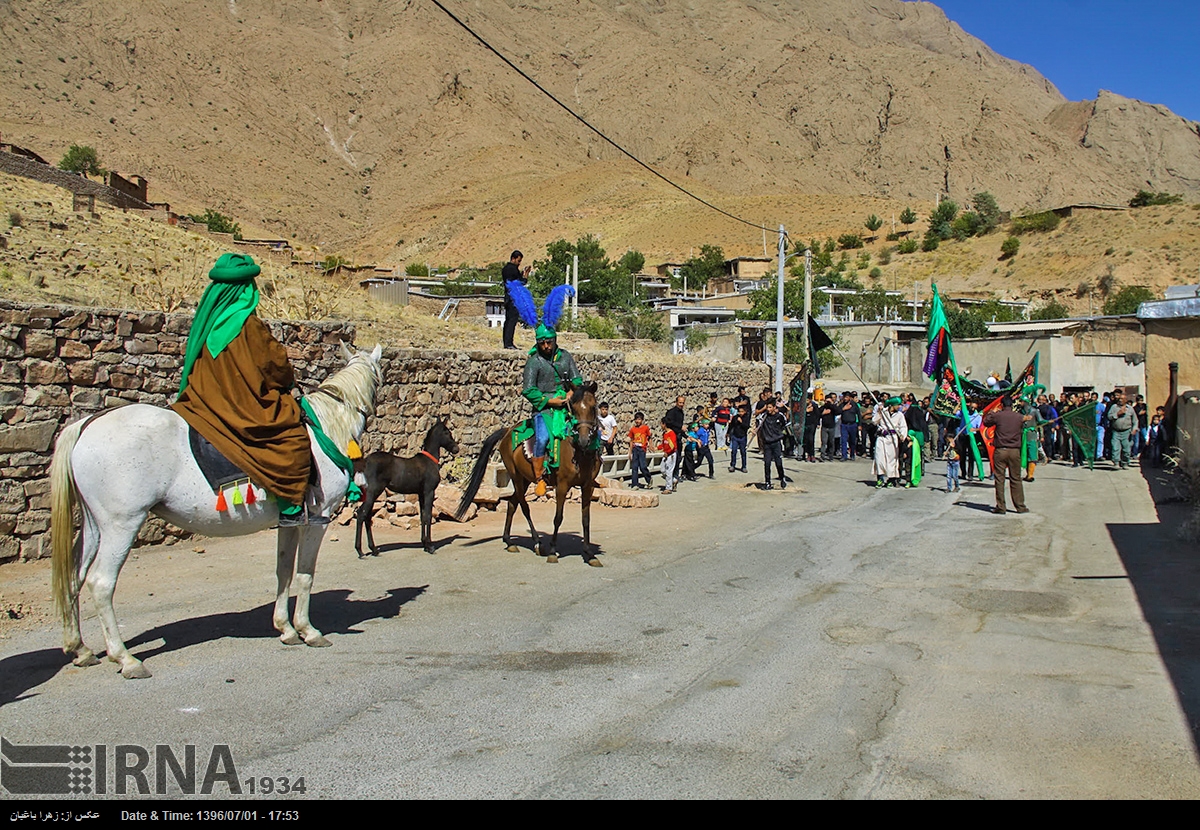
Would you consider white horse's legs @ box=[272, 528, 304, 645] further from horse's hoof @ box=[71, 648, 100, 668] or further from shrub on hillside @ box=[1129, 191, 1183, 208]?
shrub on hillside @ box=[1129, 191, 1183, 208]

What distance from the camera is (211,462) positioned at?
6473 millimetres

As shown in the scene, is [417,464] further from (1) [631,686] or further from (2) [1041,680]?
(2) [1041,680]

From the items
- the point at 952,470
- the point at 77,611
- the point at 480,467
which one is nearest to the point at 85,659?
the point at 77,611

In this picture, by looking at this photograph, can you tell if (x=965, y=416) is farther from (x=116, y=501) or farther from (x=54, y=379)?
(x=116, y=501)

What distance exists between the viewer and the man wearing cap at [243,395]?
6527mm

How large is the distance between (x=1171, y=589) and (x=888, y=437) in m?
11.6

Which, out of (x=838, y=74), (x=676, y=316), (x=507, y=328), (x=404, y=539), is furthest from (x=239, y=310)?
(x=838, y=74)

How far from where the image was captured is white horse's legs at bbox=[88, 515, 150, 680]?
6121 millimetres

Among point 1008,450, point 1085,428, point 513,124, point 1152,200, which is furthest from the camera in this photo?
point 513,124

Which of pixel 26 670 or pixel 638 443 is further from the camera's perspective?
pixel 638 443

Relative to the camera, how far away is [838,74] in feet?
595

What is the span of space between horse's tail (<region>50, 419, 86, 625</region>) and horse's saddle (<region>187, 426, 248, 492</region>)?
0.73 m

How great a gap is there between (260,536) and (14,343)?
364 centimetres

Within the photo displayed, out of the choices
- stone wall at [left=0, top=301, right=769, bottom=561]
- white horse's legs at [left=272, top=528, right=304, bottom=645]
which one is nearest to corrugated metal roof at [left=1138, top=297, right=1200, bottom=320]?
stone wall at [left=0, top=301, right=769, bottom=561]
